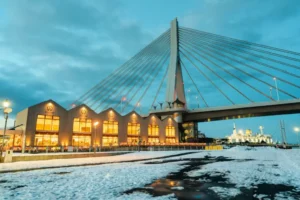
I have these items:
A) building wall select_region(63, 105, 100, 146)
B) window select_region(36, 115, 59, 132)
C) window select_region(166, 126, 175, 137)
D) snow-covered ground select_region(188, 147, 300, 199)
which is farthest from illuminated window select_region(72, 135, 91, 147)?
snow-covered ground select_region(188, 147, 300, 199)

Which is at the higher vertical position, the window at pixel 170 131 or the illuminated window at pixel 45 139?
the window at pixel 170 131

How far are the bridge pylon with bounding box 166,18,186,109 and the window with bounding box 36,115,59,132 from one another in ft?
108

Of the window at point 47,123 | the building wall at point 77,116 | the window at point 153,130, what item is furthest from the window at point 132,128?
the window at point 47,123

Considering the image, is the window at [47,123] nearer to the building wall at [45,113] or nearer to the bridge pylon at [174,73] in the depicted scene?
the building wall at [45,113]

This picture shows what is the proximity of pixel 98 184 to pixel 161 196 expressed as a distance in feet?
11.3

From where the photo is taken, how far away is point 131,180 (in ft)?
33.3

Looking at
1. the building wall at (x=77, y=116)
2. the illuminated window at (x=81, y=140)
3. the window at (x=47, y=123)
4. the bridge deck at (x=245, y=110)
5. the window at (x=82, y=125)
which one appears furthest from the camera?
the bridge deck at (x=245, y=110)

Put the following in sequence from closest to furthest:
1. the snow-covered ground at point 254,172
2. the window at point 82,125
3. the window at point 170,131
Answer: the snow-covered ground at point 254,172, the window at point 82,125, the window at point 170,131

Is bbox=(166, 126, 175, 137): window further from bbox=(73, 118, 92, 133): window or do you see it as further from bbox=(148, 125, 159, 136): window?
bbox=(73, 118, 92, 133): window

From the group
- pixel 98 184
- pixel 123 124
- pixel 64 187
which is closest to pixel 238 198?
pixel 98 184

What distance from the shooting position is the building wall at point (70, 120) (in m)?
37.6

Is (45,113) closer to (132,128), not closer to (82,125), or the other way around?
(82,125)

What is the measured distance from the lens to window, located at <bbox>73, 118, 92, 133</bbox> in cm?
4382

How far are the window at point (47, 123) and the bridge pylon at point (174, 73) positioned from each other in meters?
32.9
